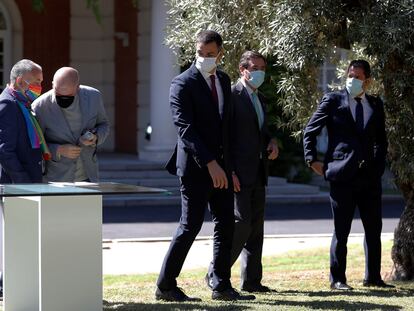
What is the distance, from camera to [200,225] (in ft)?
24.6

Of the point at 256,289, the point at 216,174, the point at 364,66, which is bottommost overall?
the point at 256,289

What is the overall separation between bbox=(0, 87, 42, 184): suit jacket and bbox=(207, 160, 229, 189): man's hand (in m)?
1.43

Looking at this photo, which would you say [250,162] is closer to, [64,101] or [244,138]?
[244,138]

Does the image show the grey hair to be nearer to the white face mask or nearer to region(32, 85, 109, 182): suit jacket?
region(32, 85, 109, 182): suit jacket

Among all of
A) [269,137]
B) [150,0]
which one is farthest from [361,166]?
[150,0]

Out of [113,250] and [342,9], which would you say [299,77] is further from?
[113,250]

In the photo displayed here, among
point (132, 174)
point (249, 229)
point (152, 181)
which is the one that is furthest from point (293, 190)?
point (249, 229)

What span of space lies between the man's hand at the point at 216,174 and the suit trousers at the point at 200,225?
0.16 m

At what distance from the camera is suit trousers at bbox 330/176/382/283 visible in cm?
838

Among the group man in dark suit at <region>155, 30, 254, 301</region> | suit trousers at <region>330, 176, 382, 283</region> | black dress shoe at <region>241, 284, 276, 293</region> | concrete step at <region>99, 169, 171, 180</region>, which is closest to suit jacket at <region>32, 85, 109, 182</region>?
man in dark suit at <region>155, 30, 254, 301</region>

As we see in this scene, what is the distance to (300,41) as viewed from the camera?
27.3 feet

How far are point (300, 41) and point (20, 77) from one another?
7.47 ft

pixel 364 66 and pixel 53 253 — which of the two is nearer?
pixel 53 253

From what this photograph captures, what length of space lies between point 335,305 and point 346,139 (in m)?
1.57
